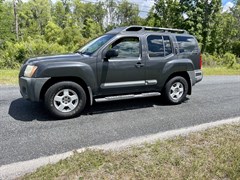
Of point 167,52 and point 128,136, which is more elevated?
point 167,52

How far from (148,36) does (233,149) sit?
10.5 feet

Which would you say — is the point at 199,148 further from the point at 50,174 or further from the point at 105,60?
the point at 105,60

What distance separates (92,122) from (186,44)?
10.9 ft

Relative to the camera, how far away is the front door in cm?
511

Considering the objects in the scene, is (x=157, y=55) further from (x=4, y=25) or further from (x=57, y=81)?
(x=4, y=25)

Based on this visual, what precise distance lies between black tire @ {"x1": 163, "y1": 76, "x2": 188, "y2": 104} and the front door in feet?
A: 2.57

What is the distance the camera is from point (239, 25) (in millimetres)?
40562

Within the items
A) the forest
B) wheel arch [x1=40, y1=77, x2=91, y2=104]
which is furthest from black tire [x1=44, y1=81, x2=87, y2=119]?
the forest

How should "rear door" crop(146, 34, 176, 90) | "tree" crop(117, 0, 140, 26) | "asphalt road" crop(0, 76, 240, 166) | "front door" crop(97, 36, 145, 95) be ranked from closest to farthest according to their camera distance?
"asphalt road" crop(0, 76, 240, 166), "front door" crop(97, 36, 145, 95), "rear door" crop(146, 34, 176, 90), "tree" crop(117, 0, 140, 26)

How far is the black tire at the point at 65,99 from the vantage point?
4711mm

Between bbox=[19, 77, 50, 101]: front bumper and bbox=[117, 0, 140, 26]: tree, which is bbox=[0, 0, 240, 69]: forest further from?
bbox=[19, 77, 50, 101]: front bumper

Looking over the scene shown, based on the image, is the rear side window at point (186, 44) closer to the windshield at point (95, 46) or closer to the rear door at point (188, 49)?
the rear door at point (188, 49)

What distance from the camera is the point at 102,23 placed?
59.3 meters

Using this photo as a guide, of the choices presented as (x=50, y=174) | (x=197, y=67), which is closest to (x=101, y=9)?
(x=197, y=67)
